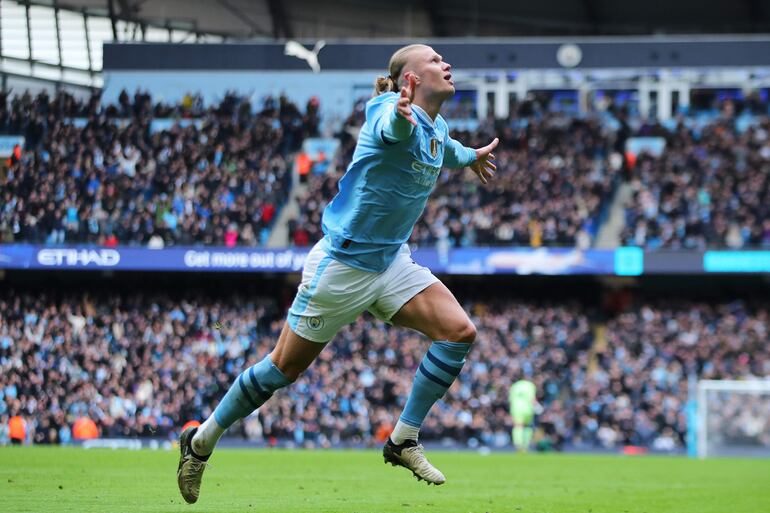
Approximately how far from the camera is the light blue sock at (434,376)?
747 centimetres

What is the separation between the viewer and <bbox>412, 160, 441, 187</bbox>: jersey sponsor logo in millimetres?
7098

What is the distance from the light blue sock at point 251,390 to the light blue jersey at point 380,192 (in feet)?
2.72

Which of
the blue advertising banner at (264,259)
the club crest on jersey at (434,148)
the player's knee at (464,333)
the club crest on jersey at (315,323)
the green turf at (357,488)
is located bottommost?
the green turf at (357,488)

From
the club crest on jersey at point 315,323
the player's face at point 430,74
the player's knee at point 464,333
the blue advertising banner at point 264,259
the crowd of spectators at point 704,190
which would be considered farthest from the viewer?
the crowd of spectators at point 704,190

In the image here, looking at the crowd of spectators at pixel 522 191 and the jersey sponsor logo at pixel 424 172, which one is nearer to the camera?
the jersey sponsor logo at pixel 424 172

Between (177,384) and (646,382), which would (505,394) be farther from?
(177,384)

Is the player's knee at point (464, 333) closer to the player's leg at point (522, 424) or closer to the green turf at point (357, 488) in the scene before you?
the green turf at point (357, 488)

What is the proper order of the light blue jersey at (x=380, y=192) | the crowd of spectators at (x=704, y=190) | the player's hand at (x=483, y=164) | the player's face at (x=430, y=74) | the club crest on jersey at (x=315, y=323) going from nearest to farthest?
1. the light blue jersey at (x=380, y=192)
2. the player's face at (x=430, y=74)
3. the club crest on jersey at (x=315, y=323)
4. the player's hand at (x=483, y=164)
5. the crowd of spectators at (x=704, y=190)

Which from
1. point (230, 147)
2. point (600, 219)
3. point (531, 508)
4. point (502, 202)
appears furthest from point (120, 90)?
point (531, 508)

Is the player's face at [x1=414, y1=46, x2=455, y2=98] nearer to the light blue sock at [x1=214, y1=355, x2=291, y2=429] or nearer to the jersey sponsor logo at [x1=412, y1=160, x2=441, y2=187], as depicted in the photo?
the jersey sponsor logo at [x1=412, y1=160, x2=441, y2=187]

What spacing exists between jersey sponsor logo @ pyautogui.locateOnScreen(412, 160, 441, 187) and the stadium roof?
119ft

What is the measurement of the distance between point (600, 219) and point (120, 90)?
622 inches

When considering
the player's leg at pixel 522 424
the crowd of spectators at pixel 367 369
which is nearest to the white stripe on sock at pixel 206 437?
the player's leg at pixel 522 424

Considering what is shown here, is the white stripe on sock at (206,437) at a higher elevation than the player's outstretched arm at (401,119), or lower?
lower
